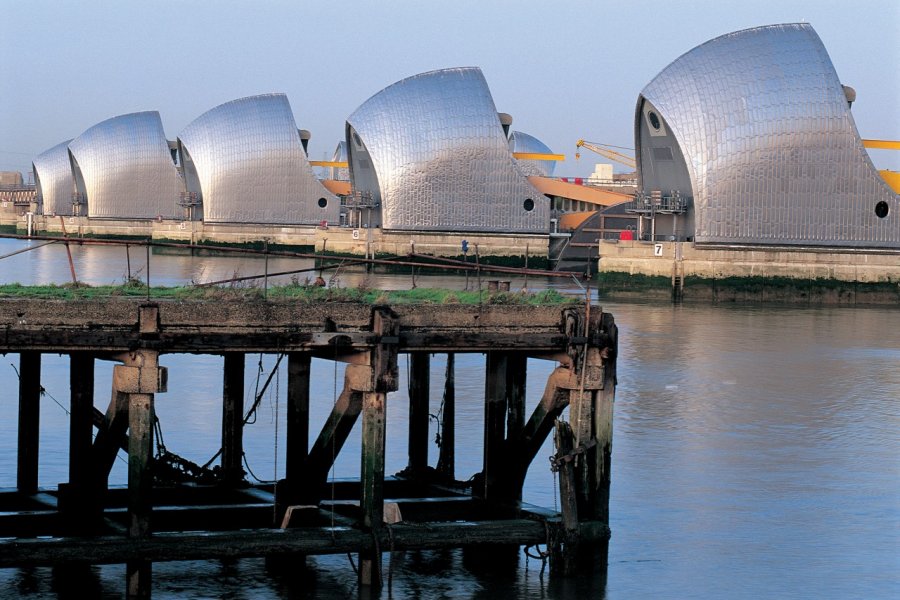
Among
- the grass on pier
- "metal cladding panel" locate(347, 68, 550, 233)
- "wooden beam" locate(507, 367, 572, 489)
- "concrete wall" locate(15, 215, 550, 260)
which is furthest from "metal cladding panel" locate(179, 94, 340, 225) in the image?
"wooden beam" locate(507, 367, 572, 489)

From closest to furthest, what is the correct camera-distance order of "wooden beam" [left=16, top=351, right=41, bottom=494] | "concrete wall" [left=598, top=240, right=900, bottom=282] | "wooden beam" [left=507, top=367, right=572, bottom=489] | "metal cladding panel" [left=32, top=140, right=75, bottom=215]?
1. "wooden beam" [left=507, top=367, right=572, bottom=489]
2. "wooden beam" [left=16, top=351, right=41, bottom=494]
3. "concrete wall" [left=598, top=240, right=900, bottom=282]
4. "metal cladding panel" [left=32, top=140, right=75, bottom=215]

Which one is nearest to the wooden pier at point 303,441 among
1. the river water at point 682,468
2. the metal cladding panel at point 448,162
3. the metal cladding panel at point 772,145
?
the river water at point 682,468

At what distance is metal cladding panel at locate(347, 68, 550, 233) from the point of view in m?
64.0

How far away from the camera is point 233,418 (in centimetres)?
1365

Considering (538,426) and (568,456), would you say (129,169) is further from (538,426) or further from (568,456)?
(568,456)

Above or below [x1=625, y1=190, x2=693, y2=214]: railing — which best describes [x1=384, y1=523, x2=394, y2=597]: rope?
below

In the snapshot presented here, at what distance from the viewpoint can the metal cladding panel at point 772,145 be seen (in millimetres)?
50750

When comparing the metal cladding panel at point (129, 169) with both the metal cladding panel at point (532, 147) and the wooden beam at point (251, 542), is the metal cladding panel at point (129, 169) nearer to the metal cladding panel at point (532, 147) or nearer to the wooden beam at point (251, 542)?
the metal cladding panel at point (532, 147)

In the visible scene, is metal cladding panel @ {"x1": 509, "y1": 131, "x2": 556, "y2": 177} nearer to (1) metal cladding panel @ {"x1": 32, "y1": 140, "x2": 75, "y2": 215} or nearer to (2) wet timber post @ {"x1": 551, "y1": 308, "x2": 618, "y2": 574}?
(1) metal cladding panel @ {"x1": 32, "y1": 140, "x2": 75, "y2": 215}

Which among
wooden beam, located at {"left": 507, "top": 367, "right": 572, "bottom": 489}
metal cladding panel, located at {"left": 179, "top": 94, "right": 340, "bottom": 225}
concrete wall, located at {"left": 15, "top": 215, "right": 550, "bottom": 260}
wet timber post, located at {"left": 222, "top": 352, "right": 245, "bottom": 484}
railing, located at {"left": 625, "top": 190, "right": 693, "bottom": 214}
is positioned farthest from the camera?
metal cladding panel, located at {"left": 179, "top": 94, "right": 340, "bottom": 225}

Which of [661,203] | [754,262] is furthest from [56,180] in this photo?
[754,262]

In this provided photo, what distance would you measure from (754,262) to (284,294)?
3801cm

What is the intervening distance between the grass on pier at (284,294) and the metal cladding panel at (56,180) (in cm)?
9647

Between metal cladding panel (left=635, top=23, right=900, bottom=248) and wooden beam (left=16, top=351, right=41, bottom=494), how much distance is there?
1564 inches
